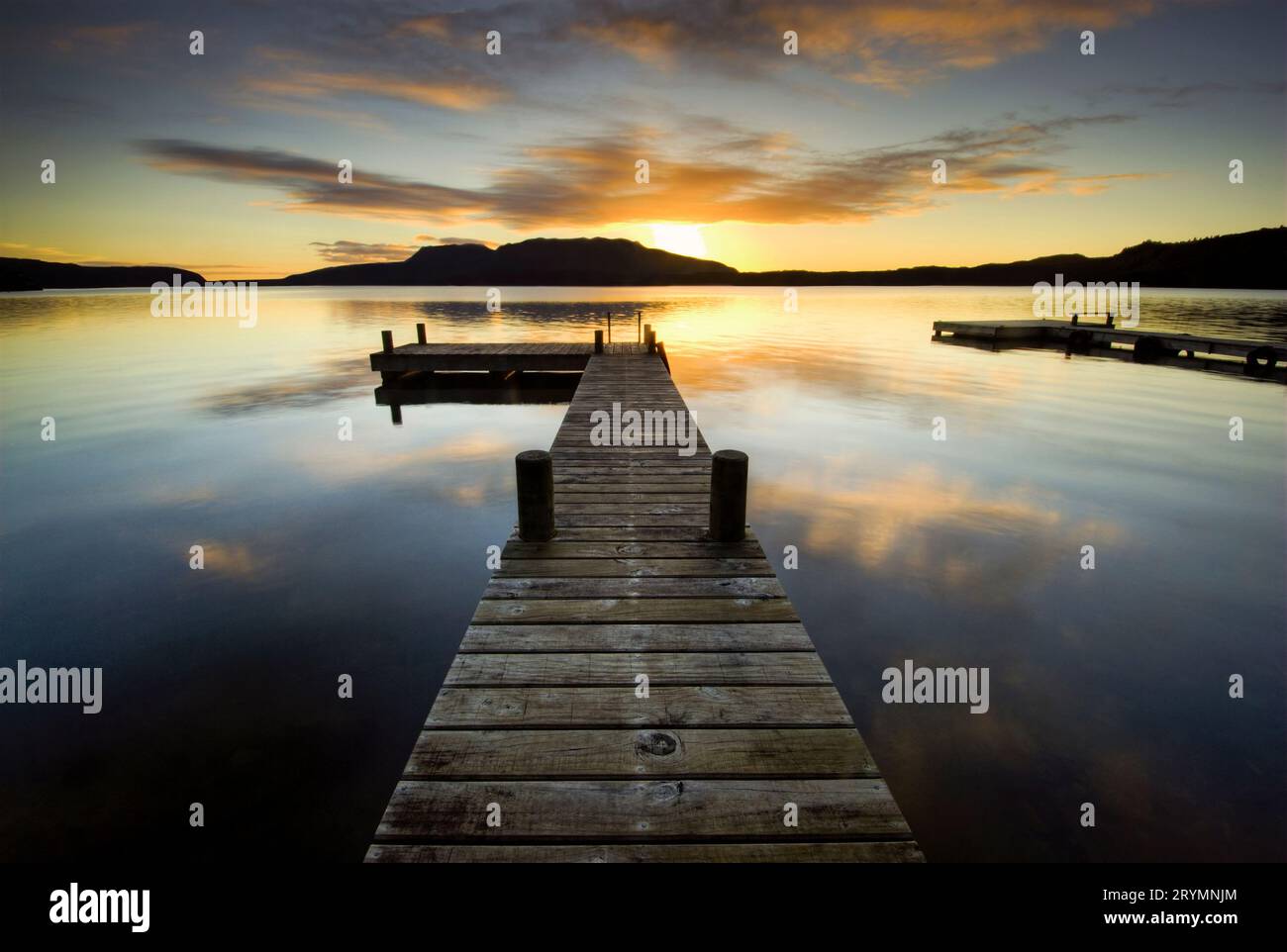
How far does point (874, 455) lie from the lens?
1550 cm

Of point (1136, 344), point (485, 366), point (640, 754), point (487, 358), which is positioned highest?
point (1136, 344)

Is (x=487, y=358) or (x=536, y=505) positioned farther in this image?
(x=487, y=358)

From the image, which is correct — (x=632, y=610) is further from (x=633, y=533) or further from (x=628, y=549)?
(x=633, y=533)

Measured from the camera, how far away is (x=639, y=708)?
3496 mm

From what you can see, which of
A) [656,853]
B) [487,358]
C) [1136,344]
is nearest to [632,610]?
[656,853]

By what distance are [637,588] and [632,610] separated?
1.19ft

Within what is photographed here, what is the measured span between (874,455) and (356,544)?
12920mm

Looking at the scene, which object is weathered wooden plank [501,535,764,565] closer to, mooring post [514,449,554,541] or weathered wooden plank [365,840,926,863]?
mooring post [514,449,554,541]

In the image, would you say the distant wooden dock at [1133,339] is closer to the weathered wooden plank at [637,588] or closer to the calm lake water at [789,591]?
the calm lake water at [789,591]

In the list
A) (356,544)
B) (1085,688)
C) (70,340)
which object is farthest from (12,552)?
(70,340)

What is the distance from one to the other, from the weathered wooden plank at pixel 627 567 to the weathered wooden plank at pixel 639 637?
0.81 meters

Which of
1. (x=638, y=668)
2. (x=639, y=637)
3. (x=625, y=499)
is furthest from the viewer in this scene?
(x=625, y=499)

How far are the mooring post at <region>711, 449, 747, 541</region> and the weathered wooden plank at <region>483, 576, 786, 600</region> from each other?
76 centimetres

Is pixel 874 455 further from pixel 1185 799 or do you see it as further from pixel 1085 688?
pixel 1185 799
